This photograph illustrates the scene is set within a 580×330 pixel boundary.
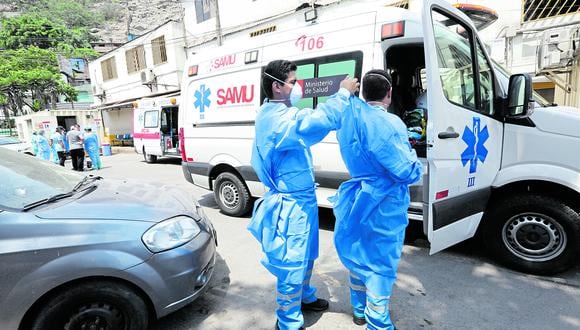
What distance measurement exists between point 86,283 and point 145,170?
10050mm

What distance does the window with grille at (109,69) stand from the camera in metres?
23.1

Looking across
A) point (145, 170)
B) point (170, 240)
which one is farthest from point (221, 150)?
point (145, 170)

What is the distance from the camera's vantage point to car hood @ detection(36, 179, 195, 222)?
2.11 metres

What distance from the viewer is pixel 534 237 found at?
2.93 m

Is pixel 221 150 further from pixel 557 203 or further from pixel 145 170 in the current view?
pixel 145 170

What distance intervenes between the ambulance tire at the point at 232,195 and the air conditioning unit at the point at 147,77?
662 inches

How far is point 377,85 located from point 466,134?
1093 mm

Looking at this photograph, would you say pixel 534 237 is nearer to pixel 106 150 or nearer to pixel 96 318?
pixel 96 318

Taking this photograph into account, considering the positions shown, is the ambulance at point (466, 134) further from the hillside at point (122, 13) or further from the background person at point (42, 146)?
the hillside at point (122, 13)

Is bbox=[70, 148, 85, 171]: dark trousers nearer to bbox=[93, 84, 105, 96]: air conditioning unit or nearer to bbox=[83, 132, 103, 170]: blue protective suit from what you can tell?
bbox=[83, 132, 103, 170]: blue protective suit

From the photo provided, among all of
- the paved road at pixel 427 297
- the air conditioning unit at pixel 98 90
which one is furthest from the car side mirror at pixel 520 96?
the air conditioning unit at pixel 98 90

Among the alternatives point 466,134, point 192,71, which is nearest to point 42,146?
point 192,71

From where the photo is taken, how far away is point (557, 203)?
2.79 metres

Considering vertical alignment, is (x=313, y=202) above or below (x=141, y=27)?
below
